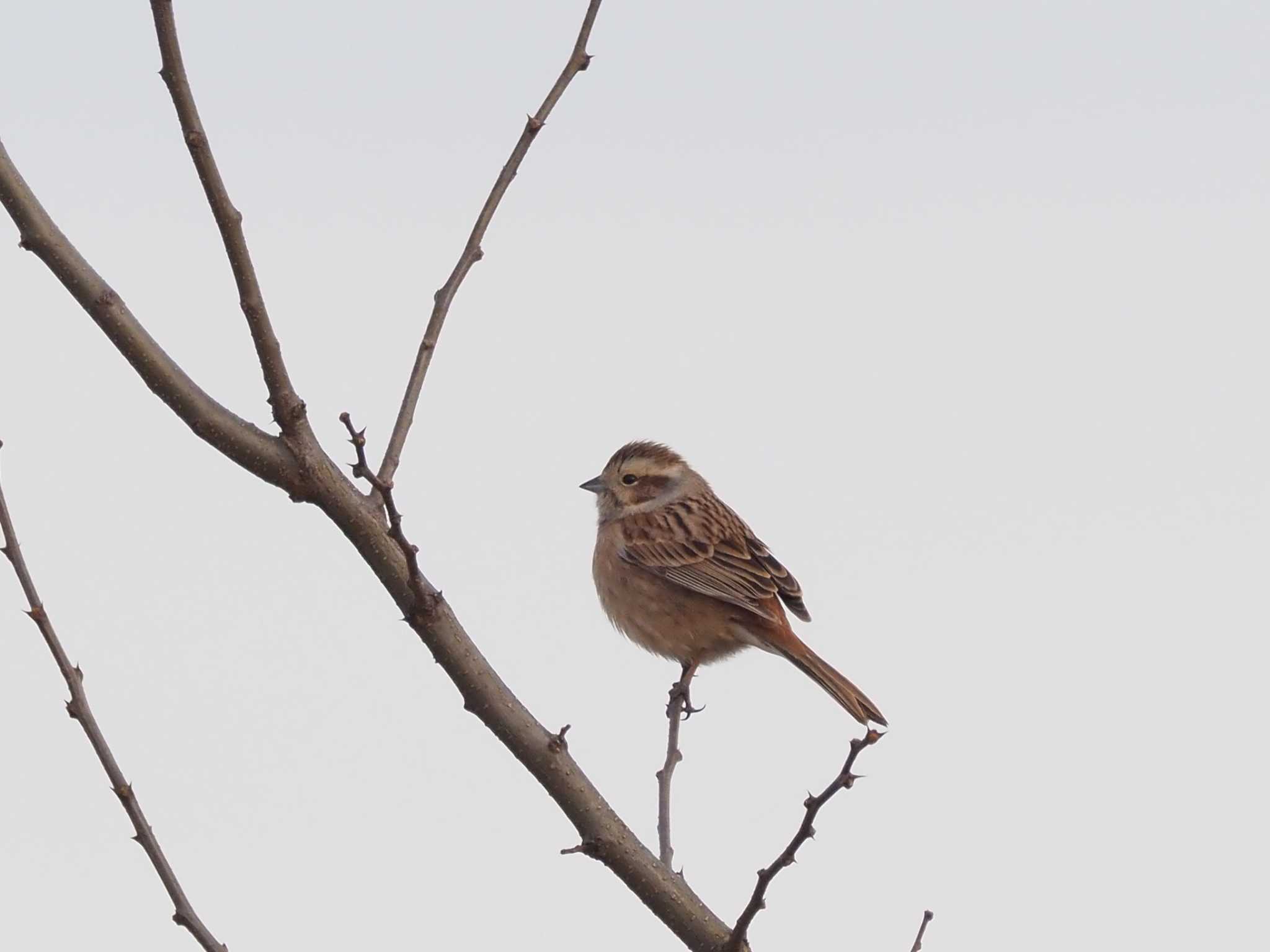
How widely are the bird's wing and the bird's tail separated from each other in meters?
0.34

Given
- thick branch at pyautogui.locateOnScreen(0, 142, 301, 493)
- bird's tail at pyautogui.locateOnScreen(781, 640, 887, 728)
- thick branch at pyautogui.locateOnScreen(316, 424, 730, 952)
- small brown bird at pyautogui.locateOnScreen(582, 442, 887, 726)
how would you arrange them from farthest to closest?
small brown bird at pyautogui.locateOnScreen(582, 442, 887, 726) < bird's tail at pyautogui.locateOnScreen(781, 640, 887, 728) < thick branch at pyautogui.locateOnScreen(316, 424, 730, 952) < thick branch at pyautogui.locateOnScreen(0, 142, 301, 493)

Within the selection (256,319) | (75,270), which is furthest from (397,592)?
(75,270)

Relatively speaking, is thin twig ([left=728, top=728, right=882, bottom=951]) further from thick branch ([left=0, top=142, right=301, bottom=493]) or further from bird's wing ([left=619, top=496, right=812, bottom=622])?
bird's wing ([left=619, top=496, right=812, bottom=622])

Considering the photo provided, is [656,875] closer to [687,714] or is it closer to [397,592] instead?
[397,592]

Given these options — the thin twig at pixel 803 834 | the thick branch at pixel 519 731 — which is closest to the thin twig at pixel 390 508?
the thick branch at pixel 519 731

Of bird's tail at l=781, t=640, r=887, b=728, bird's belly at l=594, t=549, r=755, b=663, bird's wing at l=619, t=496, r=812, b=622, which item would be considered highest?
bird's wing at l=619, t=496, r=812, b=622

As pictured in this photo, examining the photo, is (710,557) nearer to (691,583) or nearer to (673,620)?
(691,583)

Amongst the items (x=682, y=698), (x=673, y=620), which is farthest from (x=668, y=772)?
(x=673, y=620)

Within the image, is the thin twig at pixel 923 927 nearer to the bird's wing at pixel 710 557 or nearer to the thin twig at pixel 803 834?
the thin twig at pixel 803 834

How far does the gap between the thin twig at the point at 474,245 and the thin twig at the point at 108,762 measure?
863 mm

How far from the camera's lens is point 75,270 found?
130 inches

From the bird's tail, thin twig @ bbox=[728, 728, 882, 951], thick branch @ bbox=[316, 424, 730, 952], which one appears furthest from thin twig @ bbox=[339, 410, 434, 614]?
the bird's tail

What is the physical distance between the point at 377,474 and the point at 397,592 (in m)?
0.39

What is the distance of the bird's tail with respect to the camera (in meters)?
6.69
